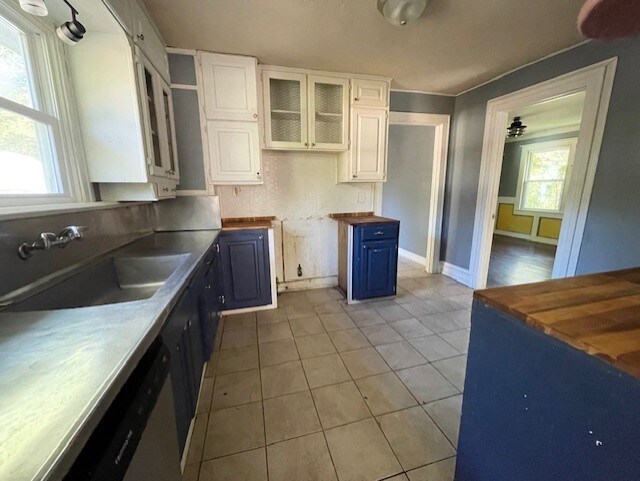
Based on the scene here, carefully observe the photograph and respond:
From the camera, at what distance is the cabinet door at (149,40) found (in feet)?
5.14

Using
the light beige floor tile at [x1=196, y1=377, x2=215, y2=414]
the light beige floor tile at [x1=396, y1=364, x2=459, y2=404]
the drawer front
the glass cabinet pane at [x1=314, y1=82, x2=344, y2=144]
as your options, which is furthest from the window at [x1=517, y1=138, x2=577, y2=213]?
the light beige floor tile at [x1=196, y1=377, x2=215, y2=414]

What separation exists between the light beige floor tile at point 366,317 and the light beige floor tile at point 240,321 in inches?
38.7

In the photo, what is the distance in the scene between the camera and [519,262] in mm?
4504

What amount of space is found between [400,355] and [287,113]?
2.48 metres

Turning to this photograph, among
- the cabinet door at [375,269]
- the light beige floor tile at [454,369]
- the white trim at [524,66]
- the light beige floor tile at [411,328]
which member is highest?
the white trim at [524,66]

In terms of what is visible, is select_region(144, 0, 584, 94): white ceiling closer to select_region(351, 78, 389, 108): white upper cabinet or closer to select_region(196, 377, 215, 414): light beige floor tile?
select_region(351, 78, 389, 108): white upper cabinet

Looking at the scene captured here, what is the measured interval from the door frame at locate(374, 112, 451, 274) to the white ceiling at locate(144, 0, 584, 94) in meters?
0.67

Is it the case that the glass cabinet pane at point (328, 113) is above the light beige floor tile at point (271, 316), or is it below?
above

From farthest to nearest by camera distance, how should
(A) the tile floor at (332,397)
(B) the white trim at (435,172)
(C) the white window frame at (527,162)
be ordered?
(C) the white window frame at (527,162), (B) the white trim at (435,172), (A) the tile floor at (332,397)

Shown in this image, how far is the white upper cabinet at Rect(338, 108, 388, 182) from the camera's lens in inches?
112

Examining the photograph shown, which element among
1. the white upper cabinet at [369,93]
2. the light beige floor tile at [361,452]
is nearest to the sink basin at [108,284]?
the light beige floor tile at [361,452]

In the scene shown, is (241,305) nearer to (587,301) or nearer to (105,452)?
(105,452)

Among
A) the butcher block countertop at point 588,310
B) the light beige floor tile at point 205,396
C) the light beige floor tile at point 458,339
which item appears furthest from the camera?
the light beige floor tile at point 458,339

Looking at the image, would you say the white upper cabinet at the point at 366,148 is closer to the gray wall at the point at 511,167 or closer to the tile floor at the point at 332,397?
the tile floor at the point at 332,397
